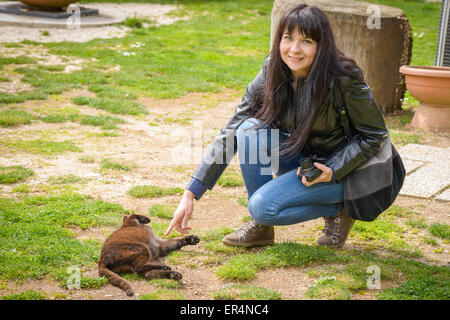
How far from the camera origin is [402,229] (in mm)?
4371

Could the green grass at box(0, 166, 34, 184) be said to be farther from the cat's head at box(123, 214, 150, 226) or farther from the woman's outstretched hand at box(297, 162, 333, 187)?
the woman's outstretched hand at box(297, 162, 333, 187)

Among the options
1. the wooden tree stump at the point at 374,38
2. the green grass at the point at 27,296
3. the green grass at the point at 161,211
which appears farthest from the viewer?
the wooden tree stump at the point at 374,38

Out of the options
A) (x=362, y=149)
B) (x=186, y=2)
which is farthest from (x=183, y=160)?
(x=186, y=2)

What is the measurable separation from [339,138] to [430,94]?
3.88 m

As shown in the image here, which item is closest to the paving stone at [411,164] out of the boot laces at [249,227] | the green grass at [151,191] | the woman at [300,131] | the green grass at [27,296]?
→ the woman at [300,131]

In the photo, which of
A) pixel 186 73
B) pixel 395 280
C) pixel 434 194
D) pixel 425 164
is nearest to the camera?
pixel 395 280

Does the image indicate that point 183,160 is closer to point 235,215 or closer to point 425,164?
point 235,215

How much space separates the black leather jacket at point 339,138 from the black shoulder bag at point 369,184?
0.13ft

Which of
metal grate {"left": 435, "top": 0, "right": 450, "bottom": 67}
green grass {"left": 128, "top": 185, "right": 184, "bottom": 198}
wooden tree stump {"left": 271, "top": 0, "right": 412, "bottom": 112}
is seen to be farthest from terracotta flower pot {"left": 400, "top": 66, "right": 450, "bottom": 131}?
green grass {"left": 128, "top": 185, "right": 184, "bottom": 198}

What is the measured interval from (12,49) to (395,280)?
29.8ft

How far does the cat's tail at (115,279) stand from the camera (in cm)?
319

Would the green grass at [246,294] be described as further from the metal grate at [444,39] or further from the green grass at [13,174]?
the metal grate at [444,39]

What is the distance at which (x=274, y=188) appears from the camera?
3551 millimetres

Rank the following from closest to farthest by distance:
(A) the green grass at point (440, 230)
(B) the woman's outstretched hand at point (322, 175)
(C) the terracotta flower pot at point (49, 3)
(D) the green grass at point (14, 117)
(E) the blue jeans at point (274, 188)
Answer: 1. (B) the woman's outstretched hand at point (322, 175)
2. (E) the blue jeans at point (274, 188)
3. (A) the green grass at point (440, 230)
4. (D) the green grass at point (14, 117)
5. (C) the terracotta flower pot at point (49, 3)
